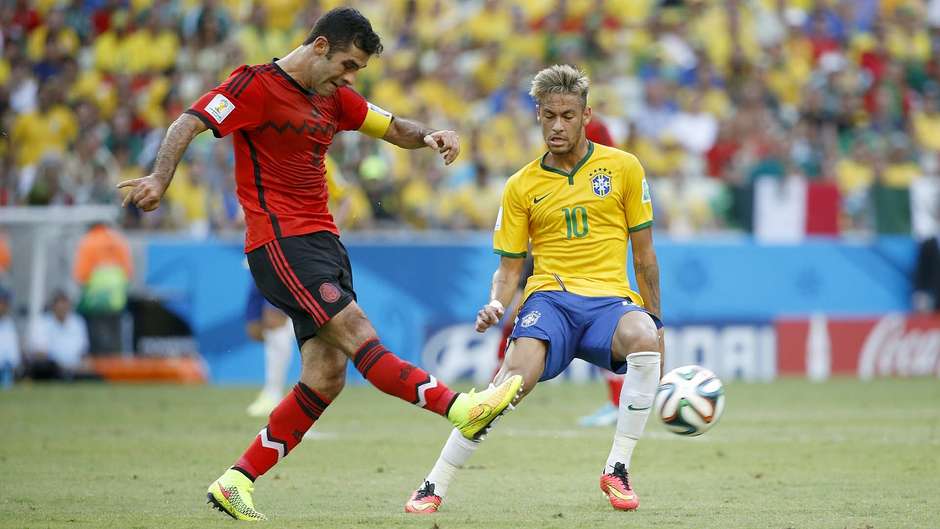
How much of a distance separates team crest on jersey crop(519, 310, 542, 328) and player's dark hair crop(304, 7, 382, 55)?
63.7 inches

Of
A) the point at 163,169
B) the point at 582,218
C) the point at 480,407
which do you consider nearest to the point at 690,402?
the point at 582,218

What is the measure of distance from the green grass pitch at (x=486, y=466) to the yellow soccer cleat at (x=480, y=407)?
1.55ft

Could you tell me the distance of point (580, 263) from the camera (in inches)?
304

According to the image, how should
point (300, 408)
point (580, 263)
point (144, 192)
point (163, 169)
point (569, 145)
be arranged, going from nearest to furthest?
point (144, 192)
point (163, 169)
point (300, 408)
point (569, 145)
point (580, 263)

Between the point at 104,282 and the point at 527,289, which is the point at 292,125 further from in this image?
the point at 104,282

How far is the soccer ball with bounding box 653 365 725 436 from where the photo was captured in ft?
24.7

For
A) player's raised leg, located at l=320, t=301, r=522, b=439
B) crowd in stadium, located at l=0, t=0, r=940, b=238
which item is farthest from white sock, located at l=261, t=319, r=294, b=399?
player's raised leg, located at l=320, t=301, r=522, b=439

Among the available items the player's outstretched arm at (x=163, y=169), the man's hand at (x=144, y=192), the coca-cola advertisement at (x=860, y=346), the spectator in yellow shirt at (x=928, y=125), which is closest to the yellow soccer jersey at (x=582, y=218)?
the player's outstretched arm at (x=163, y=169)

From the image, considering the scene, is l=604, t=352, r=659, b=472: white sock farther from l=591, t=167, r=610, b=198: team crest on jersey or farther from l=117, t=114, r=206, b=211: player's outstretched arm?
l=117, t=114, r=206, b=211: player's outstretched arm

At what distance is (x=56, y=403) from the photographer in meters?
14.7

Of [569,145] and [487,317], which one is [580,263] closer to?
[569,145]

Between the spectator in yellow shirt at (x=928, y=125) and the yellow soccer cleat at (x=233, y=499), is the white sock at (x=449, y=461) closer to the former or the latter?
the yellow soccer cleat at (x=233, y=499)

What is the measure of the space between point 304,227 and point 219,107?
2.34 feet

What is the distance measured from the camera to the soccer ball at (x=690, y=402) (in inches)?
297
